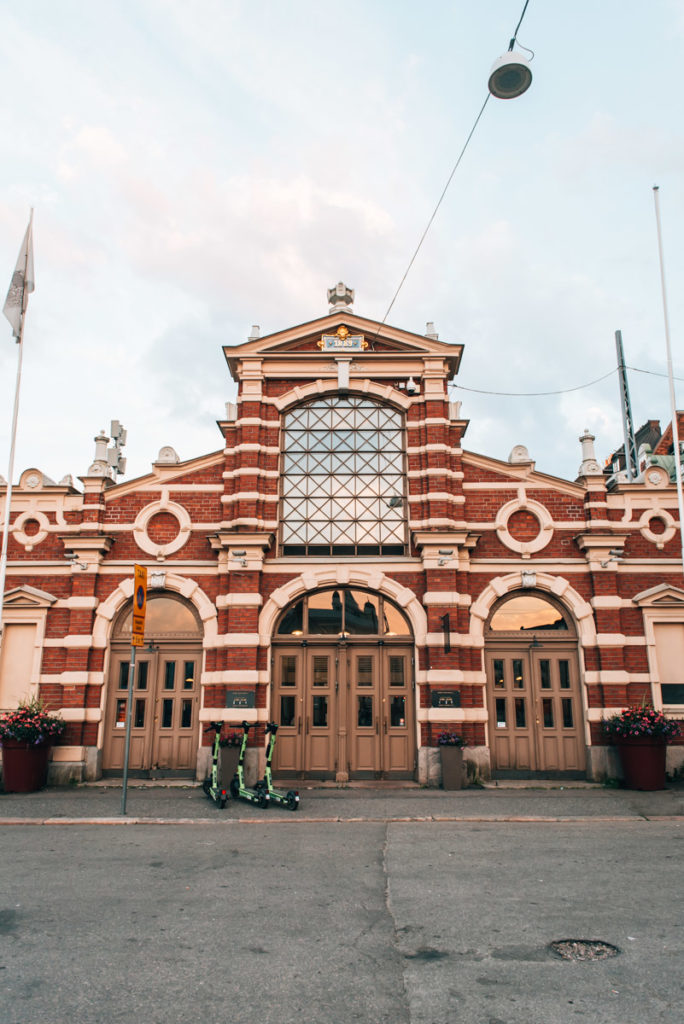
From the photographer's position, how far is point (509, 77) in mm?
10289

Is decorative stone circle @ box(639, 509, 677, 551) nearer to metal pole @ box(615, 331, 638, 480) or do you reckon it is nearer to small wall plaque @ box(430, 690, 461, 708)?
small wall plaque @ box(430, 690, 461, 708)

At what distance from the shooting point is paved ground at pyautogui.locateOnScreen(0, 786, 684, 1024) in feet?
15.2

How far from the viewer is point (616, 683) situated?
14.3 meters

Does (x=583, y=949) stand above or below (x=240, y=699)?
below

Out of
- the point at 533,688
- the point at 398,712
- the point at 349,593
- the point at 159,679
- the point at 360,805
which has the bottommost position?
the point at 360,805

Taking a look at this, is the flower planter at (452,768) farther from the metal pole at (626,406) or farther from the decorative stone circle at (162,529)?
the metal pole at (626,406)

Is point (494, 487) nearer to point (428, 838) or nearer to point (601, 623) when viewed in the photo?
point (601, 623)

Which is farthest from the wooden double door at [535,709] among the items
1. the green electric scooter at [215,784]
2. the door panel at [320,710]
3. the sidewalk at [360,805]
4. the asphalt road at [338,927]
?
the green electric scooter at [215,784]

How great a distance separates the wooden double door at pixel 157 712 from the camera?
569 inches

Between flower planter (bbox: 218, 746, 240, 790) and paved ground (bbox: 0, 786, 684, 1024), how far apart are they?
171cm

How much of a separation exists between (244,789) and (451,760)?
3.97 meters

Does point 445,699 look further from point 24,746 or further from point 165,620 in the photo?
point 24,746

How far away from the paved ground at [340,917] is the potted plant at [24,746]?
2056 millimetres

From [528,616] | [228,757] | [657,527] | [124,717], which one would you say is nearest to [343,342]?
[528,616]
